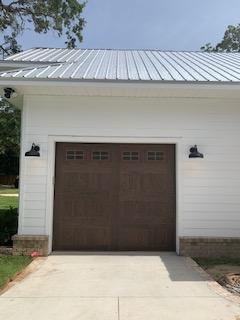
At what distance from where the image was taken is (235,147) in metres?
6.45

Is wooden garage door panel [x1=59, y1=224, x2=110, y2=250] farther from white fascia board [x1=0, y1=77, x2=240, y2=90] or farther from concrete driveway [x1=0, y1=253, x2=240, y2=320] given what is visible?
white fascia board [x1=0, y1=77, x2=240, y2=90]

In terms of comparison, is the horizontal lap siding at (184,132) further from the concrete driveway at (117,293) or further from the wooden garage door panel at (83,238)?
the concrete driveway at (117,293)

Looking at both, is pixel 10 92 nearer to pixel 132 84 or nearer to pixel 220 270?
pixel 132 84

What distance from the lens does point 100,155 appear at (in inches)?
259

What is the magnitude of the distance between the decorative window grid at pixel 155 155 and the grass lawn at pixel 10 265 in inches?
126

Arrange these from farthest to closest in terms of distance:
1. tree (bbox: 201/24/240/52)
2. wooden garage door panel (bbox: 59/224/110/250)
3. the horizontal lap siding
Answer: tree (bbox: 201/24/240/52) < wooden garage door panel (bbox: 59/224/110/250) < the horizontal lap siding

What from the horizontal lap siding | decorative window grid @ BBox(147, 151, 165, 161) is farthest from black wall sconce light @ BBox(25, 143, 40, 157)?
decorative window grid @ BBox(147, 151, 165, 161)

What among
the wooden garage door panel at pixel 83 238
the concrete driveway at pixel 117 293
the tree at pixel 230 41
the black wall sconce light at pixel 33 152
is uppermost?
the tree at pixel 230 41

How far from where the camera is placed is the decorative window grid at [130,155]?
6.59 meters

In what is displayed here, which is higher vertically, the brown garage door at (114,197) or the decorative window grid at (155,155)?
the decorative window grid at (155,155)

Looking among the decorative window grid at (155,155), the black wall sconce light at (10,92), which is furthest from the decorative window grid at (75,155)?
the black wall sconce light at (10,92)

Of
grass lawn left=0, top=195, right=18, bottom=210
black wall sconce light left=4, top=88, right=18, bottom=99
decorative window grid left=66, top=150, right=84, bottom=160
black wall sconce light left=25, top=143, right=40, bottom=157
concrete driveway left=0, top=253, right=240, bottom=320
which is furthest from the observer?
grass lawn left=0, top=195, right=18, bottom=210

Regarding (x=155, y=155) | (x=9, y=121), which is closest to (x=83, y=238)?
(x=155, y=155)

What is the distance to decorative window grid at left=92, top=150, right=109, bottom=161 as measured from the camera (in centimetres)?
658
